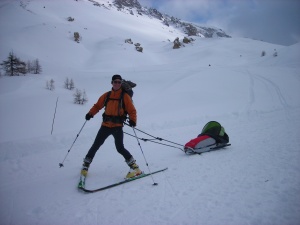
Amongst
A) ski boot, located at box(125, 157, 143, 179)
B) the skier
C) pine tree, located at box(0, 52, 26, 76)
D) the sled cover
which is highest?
pine tree, located at box(0, 52, 26, 76)

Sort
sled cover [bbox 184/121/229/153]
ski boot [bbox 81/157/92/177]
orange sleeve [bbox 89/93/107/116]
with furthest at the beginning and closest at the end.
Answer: sled cover [bbox 184/121/229/153] → orange sleeve [bbox 89/93/107/116] → ski boot [bbox 81/157/92/177]

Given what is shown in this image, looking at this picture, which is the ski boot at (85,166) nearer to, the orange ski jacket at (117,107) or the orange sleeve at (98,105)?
the orange ski jacket at (117,107)

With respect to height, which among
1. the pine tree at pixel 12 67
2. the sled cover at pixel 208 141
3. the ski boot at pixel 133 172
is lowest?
the ski boot at pixel 133 172

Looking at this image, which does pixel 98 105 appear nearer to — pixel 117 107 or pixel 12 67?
pixel 117 107

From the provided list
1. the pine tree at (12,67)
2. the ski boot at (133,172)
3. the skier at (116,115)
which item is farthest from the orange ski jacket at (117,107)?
the pine tree at (12,67)

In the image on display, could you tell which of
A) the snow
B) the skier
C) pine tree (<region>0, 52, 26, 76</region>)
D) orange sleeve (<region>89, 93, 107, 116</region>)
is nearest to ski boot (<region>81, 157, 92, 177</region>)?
the skier

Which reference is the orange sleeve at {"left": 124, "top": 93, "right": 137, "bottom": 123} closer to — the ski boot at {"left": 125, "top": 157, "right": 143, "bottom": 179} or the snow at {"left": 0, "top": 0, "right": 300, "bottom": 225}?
the ski boot at {"left": 125, "top": 157, "right": 143, "bottom": 179}

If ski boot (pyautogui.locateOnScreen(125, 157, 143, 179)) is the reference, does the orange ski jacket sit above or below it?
above

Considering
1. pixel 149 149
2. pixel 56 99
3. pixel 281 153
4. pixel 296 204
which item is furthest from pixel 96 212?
pixel 56 99

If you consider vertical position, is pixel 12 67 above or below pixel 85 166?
above

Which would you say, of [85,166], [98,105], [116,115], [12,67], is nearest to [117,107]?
[116,115]

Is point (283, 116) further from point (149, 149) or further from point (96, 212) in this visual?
point (96, 212)

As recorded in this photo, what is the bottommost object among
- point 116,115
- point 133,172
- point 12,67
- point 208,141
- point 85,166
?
point 133,172

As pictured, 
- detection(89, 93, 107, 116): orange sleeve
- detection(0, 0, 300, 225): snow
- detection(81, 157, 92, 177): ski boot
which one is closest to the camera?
detection(0, 0, 300, 225): snow
